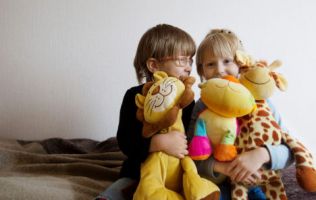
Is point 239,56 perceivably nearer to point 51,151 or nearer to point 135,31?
point 135,31

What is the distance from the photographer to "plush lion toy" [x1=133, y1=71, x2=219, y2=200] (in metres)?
0.66

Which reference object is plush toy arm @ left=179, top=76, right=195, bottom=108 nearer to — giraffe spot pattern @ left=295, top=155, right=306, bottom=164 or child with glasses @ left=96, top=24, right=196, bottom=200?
child with glasses @ left=96, top=24, right=196, bottom=200

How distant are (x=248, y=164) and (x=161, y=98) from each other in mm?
237

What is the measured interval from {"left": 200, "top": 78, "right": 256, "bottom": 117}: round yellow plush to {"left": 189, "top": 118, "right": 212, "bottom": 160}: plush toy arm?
0.19ft

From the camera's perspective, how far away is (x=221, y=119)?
28.2 inches

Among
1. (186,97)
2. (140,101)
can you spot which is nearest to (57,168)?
(140,101)

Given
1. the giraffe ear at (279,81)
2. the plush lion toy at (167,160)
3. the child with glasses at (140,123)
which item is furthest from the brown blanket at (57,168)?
the giraffe ear at (279,81)

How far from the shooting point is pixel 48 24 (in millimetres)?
1368

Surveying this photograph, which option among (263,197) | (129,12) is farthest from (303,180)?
(129,12)

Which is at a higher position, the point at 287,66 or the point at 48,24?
the point at 48,24

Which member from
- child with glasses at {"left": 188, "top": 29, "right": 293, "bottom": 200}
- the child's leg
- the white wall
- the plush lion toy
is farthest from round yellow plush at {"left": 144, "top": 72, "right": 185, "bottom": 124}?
the white wall

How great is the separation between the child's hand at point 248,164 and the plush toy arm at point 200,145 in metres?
0.06

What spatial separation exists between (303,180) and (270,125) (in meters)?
0.14

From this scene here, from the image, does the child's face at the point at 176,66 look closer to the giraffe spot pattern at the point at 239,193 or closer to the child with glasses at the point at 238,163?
the child with glasses at the point at 238,163
